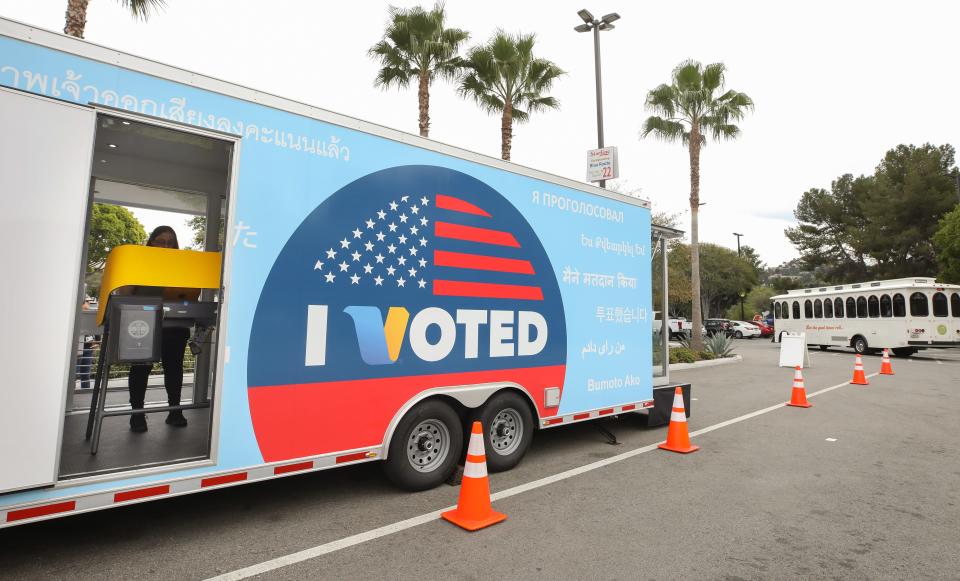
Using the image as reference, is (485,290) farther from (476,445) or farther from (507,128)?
(507,128)

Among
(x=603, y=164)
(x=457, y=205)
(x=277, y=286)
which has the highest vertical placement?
(x=603, y=164)

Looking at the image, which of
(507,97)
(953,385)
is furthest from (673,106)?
(953,385)

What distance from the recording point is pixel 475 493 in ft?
12.3

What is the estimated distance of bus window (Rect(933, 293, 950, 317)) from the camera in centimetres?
1809

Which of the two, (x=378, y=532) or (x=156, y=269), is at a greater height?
(x=156, y=269)

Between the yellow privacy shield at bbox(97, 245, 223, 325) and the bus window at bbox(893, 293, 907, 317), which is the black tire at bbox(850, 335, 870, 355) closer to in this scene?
the bus window at bbox(893, 293, 907, 317)

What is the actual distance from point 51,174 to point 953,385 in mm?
16410

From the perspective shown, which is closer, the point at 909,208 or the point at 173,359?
the point at 173,359

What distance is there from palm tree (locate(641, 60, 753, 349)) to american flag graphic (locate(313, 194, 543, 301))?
14.9 m

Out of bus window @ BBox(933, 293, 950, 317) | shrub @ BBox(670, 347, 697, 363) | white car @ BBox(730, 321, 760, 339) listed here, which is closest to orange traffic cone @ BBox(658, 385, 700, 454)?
shrub @ BBox(670, 347, 697, 363)

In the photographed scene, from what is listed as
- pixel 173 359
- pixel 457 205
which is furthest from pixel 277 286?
pixel 173 359

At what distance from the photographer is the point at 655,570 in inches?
123

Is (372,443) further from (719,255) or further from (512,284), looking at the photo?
(719,255)

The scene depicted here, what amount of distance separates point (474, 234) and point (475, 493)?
2.27 meters
